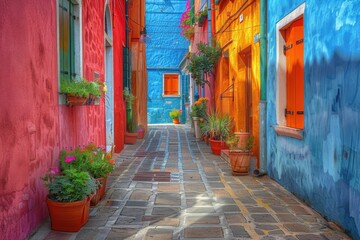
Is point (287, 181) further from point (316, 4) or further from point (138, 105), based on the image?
point (138, 105)

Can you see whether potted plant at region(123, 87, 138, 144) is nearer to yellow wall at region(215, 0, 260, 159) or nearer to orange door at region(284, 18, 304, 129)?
yellow wall at region(215, 0, 260, 159)

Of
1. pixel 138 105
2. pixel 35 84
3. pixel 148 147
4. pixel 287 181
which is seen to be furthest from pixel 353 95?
pixel 138 105

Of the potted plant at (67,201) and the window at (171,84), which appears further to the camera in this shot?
the window at (171,84)

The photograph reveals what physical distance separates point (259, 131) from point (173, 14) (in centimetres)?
1695

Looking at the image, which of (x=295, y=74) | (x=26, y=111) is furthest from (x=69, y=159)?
(x=295, y=74)

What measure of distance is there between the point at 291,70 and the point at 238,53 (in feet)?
10.8

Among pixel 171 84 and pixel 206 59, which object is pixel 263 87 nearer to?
pixel 206 59

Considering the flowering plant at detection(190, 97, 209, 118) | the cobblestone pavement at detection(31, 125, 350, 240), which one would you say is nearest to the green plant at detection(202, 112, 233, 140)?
the cobblestone pavement at detection(31, 125, 350, 240)

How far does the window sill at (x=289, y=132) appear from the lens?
494 cm

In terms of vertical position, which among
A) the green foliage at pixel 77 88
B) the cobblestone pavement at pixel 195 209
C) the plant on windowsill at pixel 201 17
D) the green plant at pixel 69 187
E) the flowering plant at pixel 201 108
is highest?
the plant on windowsill at pixel 201 17

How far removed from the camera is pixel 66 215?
3.73 m

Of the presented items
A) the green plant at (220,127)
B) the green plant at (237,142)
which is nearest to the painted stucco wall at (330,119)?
the green plant at (237,142)

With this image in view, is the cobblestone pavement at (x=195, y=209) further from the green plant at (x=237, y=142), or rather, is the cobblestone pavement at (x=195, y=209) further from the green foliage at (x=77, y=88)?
the green foliage at (x=77, y=88)

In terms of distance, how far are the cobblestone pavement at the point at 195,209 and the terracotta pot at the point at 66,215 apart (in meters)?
0.07
